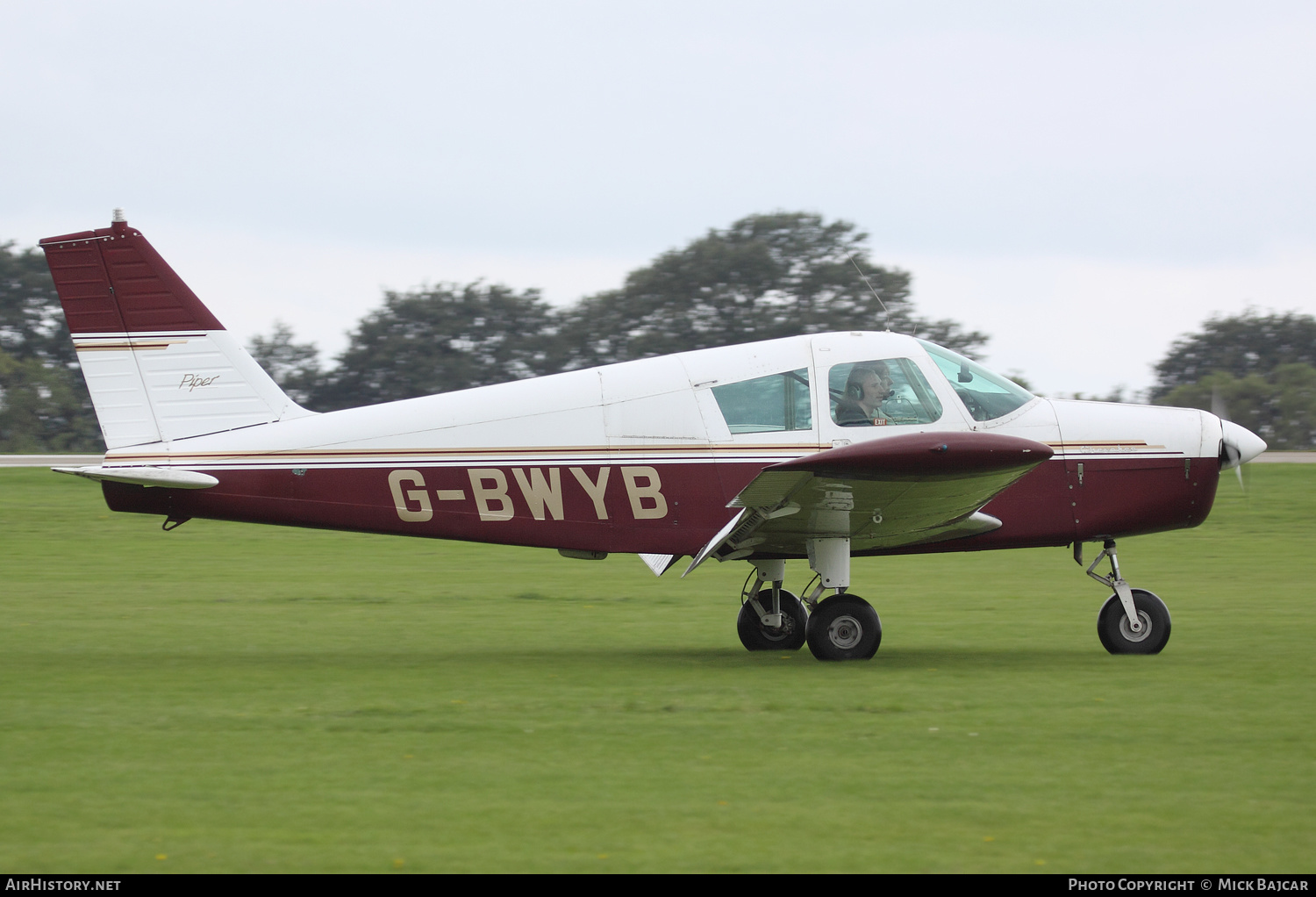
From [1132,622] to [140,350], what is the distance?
25.4ft

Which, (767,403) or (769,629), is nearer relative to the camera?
(767,403)

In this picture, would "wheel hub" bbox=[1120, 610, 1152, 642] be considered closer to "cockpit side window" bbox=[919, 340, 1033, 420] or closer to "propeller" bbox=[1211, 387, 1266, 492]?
"propeller" bbox=[1211, 387, 1266, 492]

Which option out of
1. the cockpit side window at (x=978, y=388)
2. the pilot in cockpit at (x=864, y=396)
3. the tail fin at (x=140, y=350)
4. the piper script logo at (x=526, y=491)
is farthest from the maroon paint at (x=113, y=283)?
the cockpit side window at (x=978, y=388)

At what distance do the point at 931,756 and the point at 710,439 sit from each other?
3.74m

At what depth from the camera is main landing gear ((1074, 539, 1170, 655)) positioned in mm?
9484

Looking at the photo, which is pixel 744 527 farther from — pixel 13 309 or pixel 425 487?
pixel 13 309

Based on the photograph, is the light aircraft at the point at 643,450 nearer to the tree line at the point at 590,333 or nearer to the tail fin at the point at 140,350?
the tail fin at the point at 140,350

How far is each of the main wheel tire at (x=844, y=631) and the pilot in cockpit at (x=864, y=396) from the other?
4.30 ft

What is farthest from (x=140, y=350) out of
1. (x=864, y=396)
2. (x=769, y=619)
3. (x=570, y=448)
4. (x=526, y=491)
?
(x=864, y=396)

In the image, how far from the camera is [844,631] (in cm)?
930

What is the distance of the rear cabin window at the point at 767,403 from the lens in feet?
30.8

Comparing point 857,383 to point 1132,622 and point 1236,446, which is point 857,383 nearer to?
point 1132,622

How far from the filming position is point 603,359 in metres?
39.9
